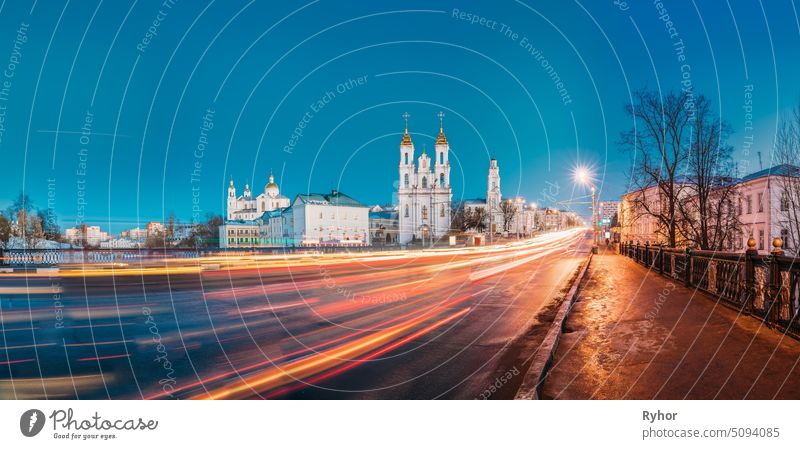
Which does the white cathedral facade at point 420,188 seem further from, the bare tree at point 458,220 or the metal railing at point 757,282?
the metal railing at point 757,282

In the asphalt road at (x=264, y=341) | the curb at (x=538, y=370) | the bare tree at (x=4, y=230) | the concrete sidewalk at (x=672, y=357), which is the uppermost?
the bare tree at (x=4, y=230)

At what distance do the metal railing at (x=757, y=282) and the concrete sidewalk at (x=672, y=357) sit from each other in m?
0.30

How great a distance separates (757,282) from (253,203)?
17330cm

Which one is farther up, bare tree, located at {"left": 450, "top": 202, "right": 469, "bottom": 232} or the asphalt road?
bare tree, located at {"left": 450, "top": 202, "right": 469, "bottom": 232}

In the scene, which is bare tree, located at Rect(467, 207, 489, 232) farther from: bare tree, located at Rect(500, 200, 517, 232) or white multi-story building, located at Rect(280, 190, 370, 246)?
white multi-story building, located at Rect(280, 190, 370, 246)

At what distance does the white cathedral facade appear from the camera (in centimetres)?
11725

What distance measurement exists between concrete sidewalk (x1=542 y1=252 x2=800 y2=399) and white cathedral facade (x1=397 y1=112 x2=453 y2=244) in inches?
4164

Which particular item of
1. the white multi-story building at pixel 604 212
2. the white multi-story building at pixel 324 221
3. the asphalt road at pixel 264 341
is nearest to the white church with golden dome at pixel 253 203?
the white multi-story building at pixel 324 221

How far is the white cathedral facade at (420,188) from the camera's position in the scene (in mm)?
117250

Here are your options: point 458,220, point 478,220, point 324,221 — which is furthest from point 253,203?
point 478,220

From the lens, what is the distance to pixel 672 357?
6578 mm

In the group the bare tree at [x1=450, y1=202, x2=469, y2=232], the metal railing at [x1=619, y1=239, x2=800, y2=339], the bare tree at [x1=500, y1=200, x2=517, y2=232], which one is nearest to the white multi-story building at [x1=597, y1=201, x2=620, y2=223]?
the bare tree at [x1=500, y1=200, x2=517, y2=232]

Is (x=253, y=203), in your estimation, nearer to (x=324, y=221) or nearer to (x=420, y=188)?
(x=324, y=221)

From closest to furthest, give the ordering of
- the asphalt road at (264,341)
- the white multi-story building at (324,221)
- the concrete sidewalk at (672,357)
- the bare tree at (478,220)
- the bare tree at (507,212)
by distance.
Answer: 1. the concrete sidewalk at (672,357)
2. the asphalt road at (264,341)
3. the white multi-story building at (324,221)
4. the bare tree at (507,212)
5. the bare tree at (478,220)
